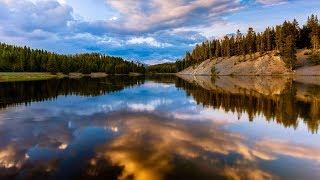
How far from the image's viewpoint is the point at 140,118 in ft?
120

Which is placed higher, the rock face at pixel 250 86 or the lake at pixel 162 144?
the rock face at pixel 250 86

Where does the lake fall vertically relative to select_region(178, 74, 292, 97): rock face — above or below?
below

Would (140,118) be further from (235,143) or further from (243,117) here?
(235,143)

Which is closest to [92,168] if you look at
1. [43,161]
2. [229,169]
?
[43,161]

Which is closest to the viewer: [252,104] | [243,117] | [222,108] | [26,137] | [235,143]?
[235,143]

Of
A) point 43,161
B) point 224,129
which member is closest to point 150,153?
point 43,161

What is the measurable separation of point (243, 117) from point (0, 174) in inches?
976

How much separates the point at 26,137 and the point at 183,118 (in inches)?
635

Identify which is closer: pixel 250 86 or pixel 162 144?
pixel 162 144

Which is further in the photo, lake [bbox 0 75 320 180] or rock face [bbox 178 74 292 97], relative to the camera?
rock face [bbox 178 74 292 97]

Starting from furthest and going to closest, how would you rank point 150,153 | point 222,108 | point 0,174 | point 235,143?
point 222,108
point 235,143
point 150,153
point 0,174

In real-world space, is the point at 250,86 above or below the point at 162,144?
above

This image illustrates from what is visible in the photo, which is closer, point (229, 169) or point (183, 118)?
point (229, 169)

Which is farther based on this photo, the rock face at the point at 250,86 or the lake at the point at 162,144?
the rock face at the point at 250,86
